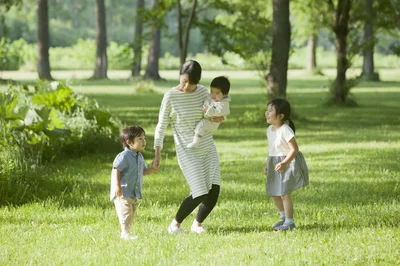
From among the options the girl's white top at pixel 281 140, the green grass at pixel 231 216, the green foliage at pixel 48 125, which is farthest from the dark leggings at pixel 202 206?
the green foliage at pixel 48 125

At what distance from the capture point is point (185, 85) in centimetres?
700

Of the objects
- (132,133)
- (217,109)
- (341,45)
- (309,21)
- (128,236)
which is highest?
(309,21)

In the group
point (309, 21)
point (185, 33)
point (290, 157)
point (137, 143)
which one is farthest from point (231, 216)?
point (309, 21)

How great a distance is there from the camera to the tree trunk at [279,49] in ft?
63.4

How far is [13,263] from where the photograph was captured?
235 inches

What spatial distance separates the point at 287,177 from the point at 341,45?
17596mm

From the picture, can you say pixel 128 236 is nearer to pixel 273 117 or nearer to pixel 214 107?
pixel 214 107

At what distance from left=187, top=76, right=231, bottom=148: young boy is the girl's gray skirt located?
2.43 ft

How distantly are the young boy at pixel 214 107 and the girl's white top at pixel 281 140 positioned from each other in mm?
593

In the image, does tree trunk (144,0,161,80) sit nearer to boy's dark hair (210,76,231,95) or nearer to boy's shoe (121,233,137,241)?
boy's dark hair (210,76,231,95)

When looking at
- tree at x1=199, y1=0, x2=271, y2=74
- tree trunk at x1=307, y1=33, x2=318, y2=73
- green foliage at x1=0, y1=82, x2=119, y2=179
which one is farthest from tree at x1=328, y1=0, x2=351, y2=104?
tree trunk at x1=307, y1=33, x2=318, y2=73

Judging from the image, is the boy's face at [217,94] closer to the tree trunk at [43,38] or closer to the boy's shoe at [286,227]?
the boy's shoe at [286,227]

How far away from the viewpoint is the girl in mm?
7246

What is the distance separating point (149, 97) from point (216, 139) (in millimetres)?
14430
